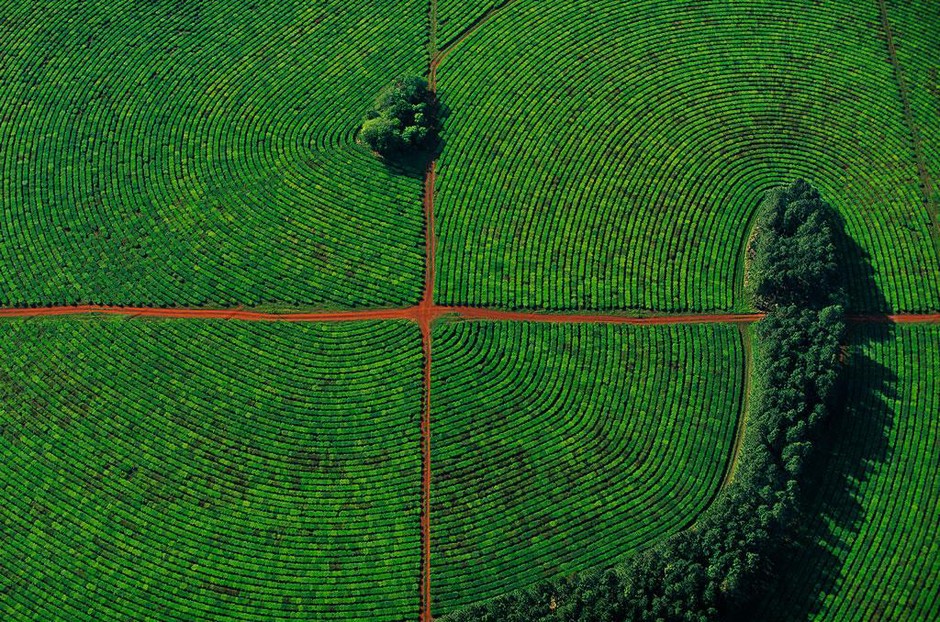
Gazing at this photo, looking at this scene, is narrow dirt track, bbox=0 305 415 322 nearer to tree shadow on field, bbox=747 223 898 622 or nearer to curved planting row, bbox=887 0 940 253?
tree shadow on field, bbox=747 223 898 622

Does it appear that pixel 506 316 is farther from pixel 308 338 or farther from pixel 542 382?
pixel 308 338

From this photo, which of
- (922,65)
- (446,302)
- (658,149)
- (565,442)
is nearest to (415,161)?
(446,302)

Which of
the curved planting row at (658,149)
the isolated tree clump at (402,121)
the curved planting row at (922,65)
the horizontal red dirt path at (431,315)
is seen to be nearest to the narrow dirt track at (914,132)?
the curved planting row at (922,65)

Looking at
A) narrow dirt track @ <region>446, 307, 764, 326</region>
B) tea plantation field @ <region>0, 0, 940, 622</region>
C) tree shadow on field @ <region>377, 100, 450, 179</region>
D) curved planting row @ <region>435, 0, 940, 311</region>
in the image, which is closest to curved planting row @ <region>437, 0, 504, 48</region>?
tea plantation field @ <region>0, 0, 940, 622</region>

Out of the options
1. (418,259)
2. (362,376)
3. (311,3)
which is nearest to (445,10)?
(311,3)

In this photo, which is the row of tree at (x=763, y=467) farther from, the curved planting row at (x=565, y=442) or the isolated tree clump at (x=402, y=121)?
the isolated tree clump at (x=402, y=121)

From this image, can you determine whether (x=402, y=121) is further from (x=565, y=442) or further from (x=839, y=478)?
(x=839, y=478)

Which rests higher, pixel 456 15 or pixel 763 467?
pixel 456 15
